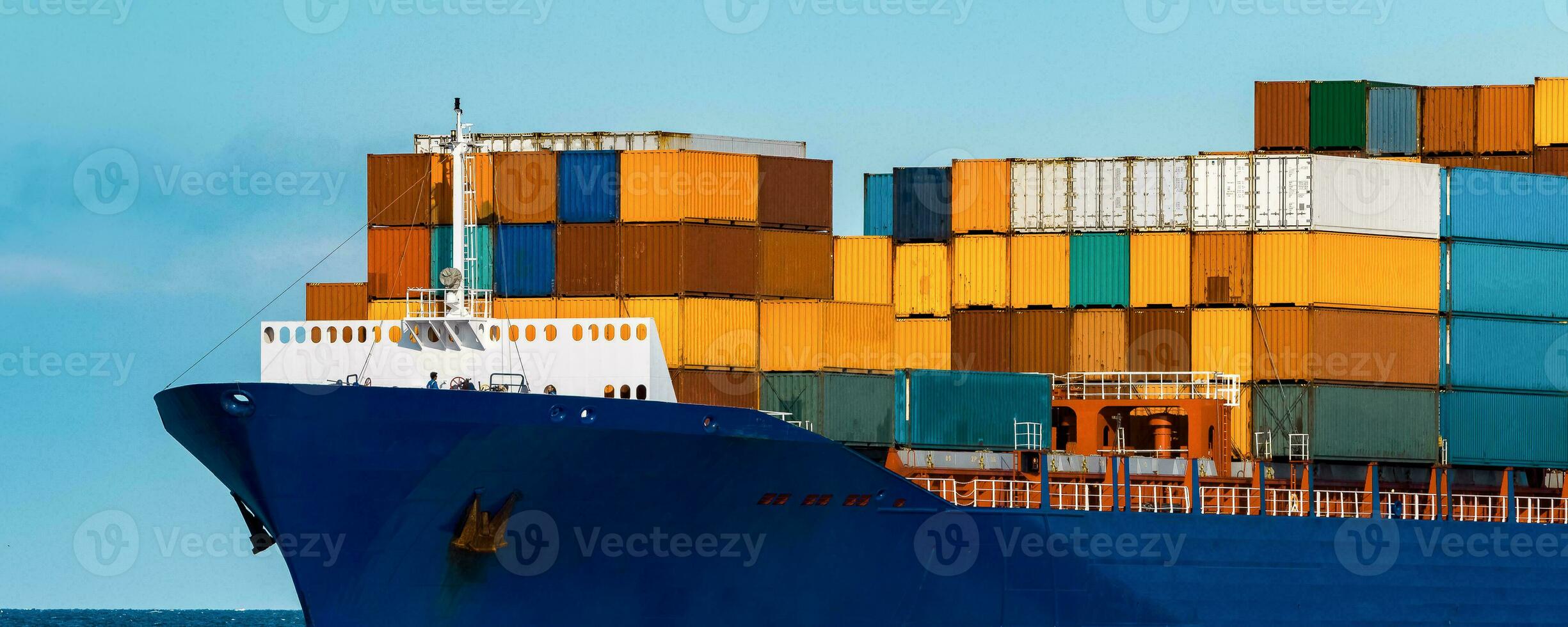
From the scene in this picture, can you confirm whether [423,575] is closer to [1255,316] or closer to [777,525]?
[777,525]

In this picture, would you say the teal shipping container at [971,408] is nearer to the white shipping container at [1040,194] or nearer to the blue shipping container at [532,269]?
the white shipping container at [1040,194]

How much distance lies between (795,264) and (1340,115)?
49.6ft

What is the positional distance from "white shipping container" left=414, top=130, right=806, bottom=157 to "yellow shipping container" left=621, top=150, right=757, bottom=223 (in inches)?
79.1

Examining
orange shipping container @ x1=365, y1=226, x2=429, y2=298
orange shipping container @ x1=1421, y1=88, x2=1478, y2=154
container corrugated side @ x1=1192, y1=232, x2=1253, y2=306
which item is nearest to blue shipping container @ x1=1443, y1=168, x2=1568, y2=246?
orange shipping container @ x1=1421, y1=88, x2=1478, y2=154

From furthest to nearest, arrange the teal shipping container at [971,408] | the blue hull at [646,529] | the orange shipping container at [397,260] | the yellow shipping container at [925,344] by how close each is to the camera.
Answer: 1. the yellow shipping container at [925,344]
2. the orange shipping container at [397,260]
3. the teal shipping container at [971,408]
4. the blue hull at [646,529]

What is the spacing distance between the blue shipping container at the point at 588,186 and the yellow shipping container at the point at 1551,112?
22.2 m

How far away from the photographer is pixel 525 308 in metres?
34.7

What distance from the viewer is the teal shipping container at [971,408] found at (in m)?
34.3

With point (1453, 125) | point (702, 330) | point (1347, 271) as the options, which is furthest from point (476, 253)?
point (1453, 125)

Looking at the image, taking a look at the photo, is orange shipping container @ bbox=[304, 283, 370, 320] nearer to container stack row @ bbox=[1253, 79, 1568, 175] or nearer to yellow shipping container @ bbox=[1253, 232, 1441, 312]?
yellow shipping container @ bbox=[1253, 232, 1441, 312]

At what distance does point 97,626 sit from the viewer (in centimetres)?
8544

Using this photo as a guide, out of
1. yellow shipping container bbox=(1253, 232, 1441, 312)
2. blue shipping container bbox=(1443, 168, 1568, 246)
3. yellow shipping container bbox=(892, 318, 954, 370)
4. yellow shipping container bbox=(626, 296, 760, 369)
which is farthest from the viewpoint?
blue shipping container bbox=(1443, 168, 1568, 246)

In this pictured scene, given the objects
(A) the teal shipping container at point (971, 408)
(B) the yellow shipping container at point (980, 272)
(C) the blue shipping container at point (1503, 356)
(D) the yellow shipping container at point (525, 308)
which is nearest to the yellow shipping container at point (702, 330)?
(D) the yellow shipping container at point (525, 308)

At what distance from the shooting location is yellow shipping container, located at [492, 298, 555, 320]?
3444 centimetres
